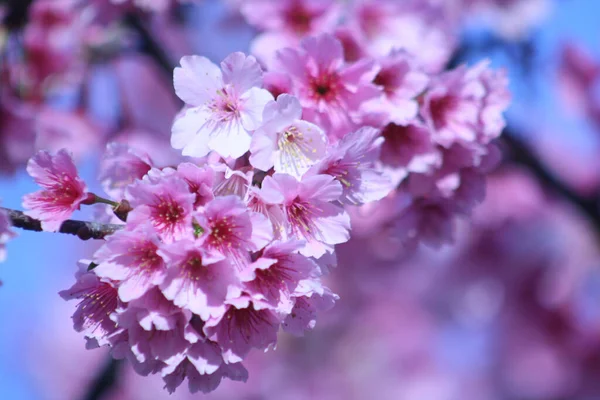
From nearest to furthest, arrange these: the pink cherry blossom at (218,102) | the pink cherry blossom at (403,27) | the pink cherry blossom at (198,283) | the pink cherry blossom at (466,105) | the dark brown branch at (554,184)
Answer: the pink cherry blossom at (198,283) < the pink cherry blossom at (218,102) < the pink cherry blossom at (466,105) < the pink cherry blossom at (403,27) < the dark brown branch at (554,184)

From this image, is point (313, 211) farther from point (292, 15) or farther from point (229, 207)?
point (292, 15)

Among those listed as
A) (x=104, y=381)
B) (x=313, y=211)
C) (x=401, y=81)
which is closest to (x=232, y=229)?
(x=313, y=211)

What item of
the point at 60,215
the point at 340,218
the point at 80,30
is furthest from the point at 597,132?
the point at 60,215

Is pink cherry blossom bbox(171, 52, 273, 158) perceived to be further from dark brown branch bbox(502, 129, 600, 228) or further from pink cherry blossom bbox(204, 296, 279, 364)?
dark brown branch bbox(502, 129, 600, 228)

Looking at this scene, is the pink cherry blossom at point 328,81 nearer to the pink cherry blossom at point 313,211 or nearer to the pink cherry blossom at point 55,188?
the pink cherry blossom at point 313,211

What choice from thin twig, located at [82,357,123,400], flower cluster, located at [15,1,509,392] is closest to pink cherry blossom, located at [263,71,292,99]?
flower cluster, located at [15,1,509,392]

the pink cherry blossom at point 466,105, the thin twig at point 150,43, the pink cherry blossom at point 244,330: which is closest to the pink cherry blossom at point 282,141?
the pink cherry blossom at point 244,330
